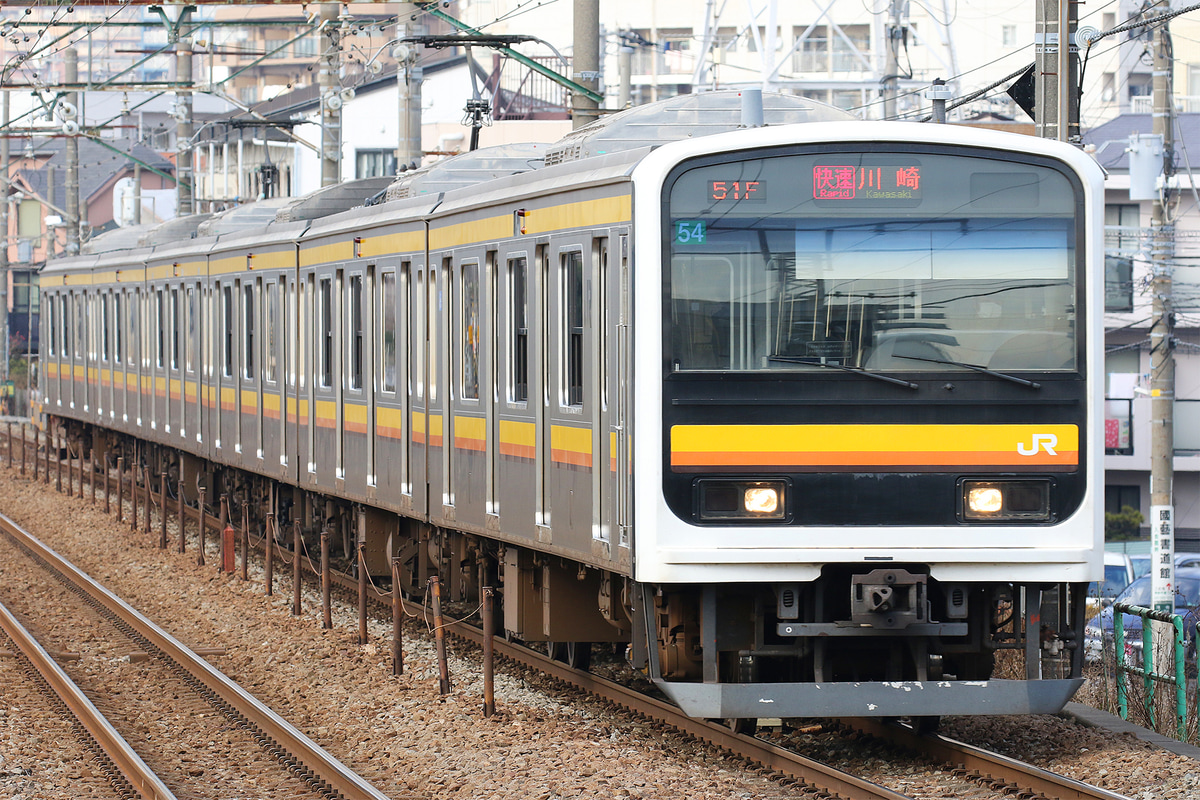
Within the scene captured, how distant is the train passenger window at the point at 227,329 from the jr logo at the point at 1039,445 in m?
11.0

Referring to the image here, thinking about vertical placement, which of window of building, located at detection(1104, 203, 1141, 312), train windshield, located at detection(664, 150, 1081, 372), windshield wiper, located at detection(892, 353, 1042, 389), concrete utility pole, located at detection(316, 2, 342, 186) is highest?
concrete utility pole, located at detection(316, 2, 342, 186)

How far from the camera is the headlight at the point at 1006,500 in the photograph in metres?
7.82

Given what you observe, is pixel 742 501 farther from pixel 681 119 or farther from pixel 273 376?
pixel 273 376

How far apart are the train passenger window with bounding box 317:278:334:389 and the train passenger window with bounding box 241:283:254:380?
2512mm

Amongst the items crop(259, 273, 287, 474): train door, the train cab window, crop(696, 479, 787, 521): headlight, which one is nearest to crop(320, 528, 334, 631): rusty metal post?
crop(259, 273, 287, 474): train door

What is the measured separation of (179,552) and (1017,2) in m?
56.4

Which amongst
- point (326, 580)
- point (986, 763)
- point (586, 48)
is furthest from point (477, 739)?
point (586, 48)

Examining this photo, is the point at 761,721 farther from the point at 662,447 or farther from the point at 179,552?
the point at 179,552

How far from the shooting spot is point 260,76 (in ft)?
307

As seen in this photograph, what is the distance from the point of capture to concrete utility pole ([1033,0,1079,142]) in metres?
10.4

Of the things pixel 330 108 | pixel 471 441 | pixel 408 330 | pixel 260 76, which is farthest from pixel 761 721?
pixel 260 76

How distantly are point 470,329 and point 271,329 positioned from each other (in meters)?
5.67

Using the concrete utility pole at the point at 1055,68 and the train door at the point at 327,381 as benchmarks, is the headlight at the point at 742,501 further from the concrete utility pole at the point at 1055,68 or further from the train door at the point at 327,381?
the train door at the point at 327,381

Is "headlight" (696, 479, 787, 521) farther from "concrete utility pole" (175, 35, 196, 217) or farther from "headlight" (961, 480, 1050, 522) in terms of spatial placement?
"concrete utility pole" (175, 35, 196, 217)
